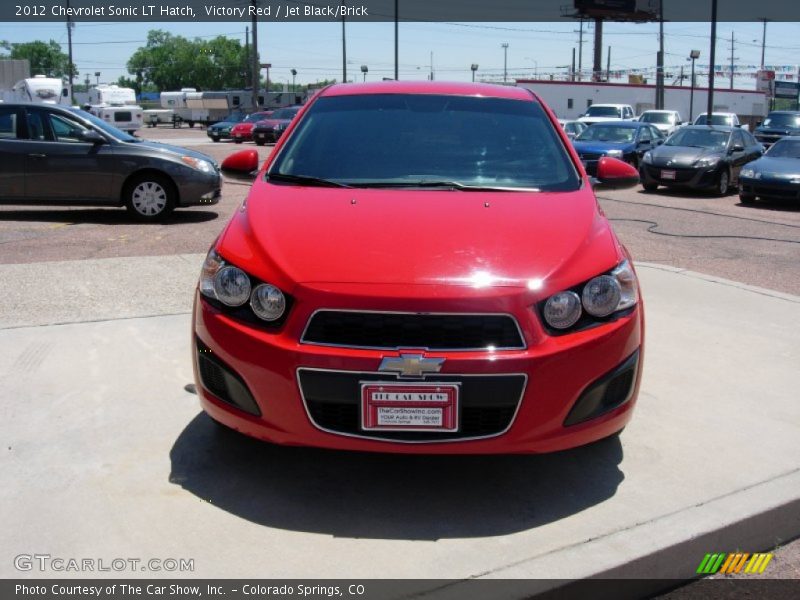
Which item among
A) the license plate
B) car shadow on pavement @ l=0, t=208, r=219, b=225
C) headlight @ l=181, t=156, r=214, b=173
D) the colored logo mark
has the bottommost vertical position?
the colored logo mark

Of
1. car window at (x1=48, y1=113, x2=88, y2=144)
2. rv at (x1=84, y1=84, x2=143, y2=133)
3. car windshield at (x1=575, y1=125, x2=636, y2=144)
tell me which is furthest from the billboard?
car window at (x1=48, y1=113, x2=88, y2=144)

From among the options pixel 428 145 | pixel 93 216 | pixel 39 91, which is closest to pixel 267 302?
pixel 428 145

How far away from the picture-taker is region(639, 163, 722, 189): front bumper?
17.1 meters

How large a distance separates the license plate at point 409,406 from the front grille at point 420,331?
0.15m

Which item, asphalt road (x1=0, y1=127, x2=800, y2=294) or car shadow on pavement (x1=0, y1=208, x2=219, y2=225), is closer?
asphalt road (x1=0, y1=127, x2=800, y2=294)

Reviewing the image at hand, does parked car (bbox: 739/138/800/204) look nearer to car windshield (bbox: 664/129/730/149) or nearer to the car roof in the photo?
car windshield (bbox: 664/129/730/149)

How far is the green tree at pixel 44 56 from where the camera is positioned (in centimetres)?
15075

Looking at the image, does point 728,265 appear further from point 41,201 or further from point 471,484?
point 41,201

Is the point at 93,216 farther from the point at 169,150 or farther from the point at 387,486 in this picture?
the point at 387,486

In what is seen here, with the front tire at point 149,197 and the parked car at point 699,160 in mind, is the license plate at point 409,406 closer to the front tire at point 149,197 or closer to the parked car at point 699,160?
the front tire at point 149,197

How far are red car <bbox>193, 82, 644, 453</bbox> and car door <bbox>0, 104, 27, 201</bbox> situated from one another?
848cm

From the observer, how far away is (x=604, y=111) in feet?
121

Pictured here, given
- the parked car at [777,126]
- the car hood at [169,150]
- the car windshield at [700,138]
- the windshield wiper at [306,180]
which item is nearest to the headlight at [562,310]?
the windshield wiper at [306,180]

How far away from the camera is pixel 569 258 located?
348cm
